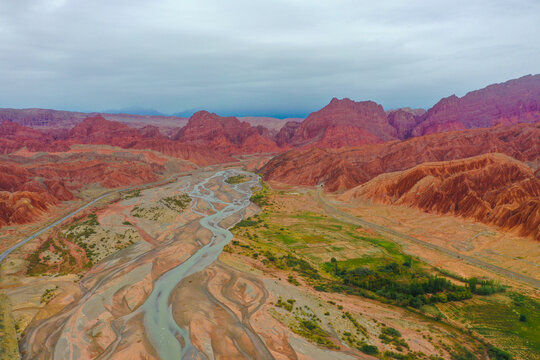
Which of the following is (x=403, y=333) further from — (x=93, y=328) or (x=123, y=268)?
(x=123, y=268)

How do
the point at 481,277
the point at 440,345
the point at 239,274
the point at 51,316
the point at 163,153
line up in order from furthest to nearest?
the point at 163,153, the point at 481,277, the point at 239,274, the point at 51,316, the point at 440,345

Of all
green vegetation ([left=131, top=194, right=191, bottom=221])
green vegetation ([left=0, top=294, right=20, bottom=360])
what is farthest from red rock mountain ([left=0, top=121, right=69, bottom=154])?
green vegetation ([left=0, top=294, right=20, bottom=360])

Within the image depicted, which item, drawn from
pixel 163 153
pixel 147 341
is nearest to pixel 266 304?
pixel 147 341

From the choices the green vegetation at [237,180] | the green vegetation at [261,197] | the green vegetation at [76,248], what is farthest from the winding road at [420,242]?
the green vegetation at [76,248]

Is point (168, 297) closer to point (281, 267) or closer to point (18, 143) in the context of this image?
point (281, 267)

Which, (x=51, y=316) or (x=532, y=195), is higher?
(x=532, y=195)

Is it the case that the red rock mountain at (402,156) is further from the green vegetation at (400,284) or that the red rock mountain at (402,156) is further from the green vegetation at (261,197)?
the green vegetation at (400,284)
